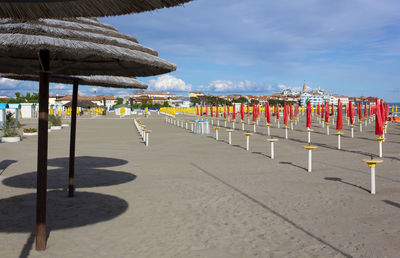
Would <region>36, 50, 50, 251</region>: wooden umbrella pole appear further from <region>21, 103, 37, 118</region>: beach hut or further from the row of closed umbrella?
<region>21, 103, 37, 118</region>: beach hut

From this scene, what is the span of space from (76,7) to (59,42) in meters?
1.54

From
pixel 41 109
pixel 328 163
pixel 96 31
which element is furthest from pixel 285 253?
pixel 328 163

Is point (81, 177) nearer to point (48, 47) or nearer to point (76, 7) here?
point (48, 47)

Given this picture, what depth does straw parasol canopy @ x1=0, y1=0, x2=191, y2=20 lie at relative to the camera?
2768 millimetres

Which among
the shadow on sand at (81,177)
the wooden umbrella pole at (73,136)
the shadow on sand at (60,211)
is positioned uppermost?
the wooden umbrella pole at (73,136)

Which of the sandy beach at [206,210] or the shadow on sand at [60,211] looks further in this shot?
the shadow on sand at [60,211]

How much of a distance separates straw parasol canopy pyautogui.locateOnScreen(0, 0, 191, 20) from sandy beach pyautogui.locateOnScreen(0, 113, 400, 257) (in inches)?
125

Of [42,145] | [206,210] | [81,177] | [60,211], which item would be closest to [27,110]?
[81,177]

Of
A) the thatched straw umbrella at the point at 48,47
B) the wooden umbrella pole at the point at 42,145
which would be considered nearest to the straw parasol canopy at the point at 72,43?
the thatched straw umbrella at the point at 48,47

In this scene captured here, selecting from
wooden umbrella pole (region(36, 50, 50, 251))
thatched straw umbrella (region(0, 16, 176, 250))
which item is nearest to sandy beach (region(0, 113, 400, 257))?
wooden umbrella pole (region(36, 50, 50, 251))

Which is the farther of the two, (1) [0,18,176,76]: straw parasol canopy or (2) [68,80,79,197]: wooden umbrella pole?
(2) [68,80,79,197]: wooden umbrella pole

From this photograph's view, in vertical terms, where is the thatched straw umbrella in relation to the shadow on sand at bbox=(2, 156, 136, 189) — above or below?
above

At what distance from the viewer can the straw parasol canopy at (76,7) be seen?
2.77 m

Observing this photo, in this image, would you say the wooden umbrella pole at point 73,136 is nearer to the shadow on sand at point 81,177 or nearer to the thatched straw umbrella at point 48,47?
the shadow on sand at point 81,177
